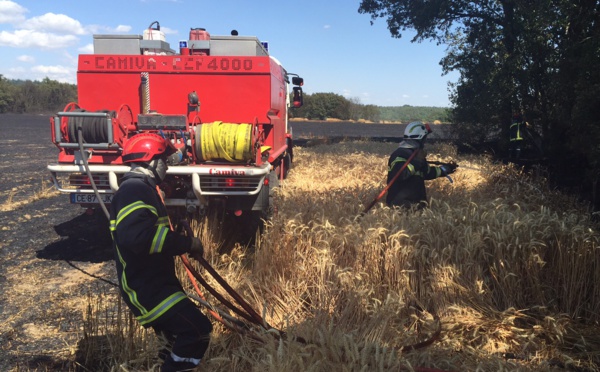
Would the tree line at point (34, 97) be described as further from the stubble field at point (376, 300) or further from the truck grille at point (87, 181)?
the stubble field at point (376, 300)

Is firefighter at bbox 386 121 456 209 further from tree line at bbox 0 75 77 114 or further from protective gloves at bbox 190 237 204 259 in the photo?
tree line at bbox 0 75 77 114

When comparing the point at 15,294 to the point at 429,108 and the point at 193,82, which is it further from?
the point at 429,108

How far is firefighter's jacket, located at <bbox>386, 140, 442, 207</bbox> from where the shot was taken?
18.8 feet

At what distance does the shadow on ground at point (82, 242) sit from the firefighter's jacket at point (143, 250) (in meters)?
3.59

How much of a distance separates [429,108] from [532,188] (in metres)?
104

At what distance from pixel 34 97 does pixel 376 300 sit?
71.8 metres

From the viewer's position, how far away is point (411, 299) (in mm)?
4238

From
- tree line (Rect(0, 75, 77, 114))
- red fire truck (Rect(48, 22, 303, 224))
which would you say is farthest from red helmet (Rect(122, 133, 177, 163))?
tree line (Rect(0, 75, 77, 114))

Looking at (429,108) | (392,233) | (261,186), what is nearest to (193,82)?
(261,186)

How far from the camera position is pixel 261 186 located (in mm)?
5738

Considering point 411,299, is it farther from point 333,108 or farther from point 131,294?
point 333,108

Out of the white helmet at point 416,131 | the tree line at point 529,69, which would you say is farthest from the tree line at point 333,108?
the white helmet at point 416,131

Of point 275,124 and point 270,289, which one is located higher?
point 275,124

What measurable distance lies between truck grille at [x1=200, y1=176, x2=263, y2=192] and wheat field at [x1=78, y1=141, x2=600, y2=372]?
555mm
